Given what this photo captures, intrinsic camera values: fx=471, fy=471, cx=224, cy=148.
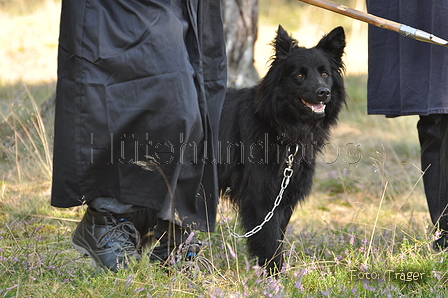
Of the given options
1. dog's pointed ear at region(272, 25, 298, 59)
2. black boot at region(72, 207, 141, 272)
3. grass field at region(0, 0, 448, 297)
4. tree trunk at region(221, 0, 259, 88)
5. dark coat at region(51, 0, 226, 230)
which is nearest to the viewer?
dark coat at region(51, 0, 226, 230)

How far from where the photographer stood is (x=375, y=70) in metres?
3.20

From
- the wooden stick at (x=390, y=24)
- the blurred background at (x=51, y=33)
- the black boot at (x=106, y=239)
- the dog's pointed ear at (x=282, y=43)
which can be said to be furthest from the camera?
the blurred background at (x=51, y=33)

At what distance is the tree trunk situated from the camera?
527 cm

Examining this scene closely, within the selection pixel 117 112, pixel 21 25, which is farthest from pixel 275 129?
pixel 21 25

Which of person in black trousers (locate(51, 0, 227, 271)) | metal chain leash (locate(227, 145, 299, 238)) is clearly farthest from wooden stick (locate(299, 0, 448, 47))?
metal chain leash (locate(227, 145, 299, 238))

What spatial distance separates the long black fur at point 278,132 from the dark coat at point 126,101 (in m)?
1.09

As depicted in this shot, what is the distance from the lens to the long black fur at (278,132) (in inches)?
126

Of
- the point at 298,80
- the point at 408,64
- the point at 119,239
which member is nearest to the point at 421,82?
the point at 408,64

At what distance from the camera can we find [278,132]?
3.31 m

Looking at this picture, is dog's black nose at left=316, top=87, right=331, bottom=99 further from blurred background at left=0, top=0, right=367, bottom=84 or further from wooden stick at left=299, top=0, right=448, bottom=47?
blurred background at left=0, top=0, right=367, bottom=84

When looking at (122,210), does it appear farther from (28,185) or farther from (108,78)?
(28,185)

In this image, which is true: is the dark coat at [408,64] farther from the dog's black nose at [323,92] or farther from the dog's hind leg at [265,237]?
the dog's hind leg at [265,237]

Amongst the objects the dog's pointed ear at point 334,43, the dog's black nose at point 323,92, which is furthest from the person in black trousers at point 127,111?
the dog's pointed ear at point 334,43

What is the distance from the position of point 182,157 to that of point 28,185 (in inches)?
101
